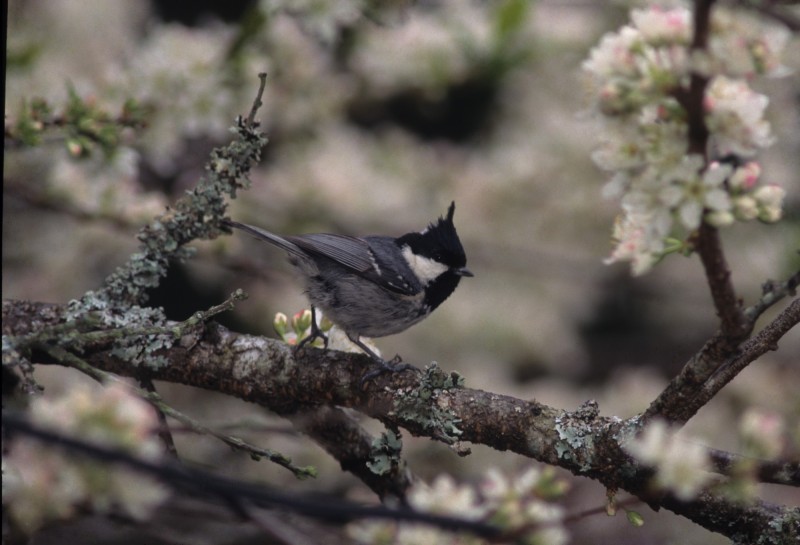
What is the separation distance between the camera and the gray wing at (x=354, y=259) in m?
2.91

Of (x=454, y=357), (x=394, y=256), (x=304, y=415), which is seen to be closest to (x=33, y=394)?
(x=304, y=415)

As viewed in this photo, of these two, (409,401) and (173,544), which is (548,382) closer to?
(409,401)

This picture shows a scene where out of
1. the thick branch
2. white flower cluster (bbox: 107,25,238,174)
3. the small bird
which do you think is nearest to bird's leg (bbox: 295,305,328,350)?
the thick branch

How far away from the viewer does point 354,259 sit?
2.96 meters

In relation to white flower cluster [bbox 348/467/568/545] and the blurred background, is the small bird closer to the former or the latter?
the blurred background

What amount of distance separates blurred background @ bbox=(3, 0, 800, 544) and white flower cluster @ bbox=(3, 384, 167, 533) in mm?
1956

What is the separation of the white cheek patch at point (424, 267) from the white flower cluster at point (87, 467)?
6.60 ft

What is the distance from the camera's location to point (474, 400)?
1.96m

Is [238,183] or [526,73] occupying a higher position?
[526,73]

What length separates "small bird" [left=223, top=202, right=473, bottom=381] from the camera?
2.85 metres

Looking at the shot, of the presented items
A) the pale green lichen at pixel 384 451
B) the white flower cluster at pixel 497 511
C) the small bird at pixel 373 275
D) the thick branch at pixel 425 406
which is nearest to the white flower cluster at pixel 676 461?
the white flower cluster at pixel 497 511

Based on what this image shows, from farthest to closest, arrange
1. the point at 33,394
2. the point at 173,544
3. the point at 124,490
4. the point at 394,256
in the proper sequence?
1. the point at 394,256
2. the point at 33,394
3. the point at 173,544
4. the point at 124,490

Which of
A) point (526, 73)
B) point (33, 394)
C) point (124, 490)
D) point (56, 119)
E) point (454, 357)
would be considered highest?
point (526, 73)

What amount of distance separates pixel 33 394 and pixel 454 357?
3.10m
